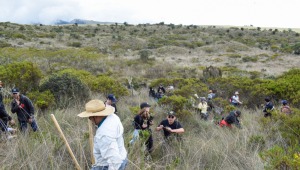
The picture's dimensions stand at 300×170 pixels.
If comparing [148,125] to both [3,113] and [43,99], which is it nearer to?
[3,113]

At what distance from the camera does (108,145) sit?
3.19 metres

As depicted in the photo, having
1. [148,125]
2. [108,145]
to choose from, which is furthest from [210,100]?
[108,145]

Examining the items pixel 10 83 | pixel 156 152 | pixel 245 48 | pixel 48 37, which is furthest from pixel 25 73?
pixel 245 48

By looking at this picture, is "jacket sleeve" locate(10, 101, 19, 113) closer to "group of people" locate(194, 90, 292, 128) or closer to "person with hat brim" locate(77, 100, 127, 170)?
"person with hat brim" locate(77, 100, 127, 170)

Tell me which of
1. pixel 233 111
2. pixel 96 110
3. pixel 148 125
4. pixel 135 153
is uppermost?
pixel 96 110

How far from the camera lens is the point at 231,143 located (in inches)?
224

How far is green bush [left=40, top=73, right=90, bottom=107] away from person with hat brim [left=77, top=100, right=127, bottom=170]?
6480 millimetres

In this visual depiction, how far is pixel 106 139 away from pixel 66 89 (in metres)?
7.34

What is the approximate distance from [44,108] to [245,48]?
36840 millimetres

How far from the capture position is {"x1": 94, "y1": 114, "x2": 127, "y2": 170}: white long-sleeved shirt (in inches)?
125

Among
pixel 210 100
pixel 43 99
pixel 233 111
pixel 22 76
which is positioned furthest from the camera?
pixel 210 100

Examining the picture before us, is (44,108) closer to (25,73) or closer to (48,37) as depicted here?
(25,73)

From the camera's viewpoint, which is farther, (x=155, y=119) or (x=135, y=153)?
(x=155, y=119)

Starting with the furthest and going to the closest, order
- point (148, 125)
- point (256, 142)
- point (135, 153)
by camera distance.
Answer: point (148, 125) < point (256, 142) < point (135, 153)
